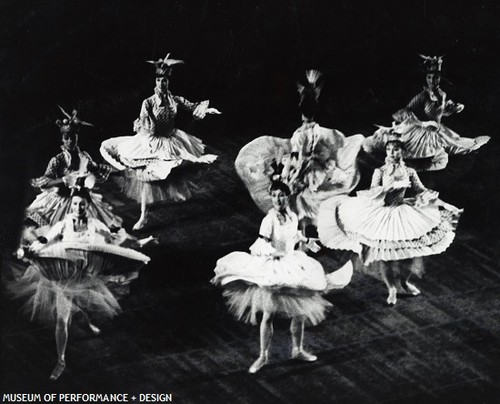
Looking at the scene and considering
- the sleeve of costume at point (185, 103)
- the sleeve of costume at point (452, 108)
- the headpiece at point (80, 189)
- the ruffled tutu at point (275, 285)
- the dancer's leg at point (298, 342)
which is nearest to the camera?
the ruffled tutu at point (275, 285)

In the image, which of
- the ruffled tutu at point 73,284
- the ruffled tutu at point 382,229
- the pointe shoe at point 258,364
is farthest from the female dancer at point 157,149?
the pointe shoe at point 258,364

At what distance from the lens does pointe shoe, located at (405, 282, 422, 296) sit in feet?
25.1

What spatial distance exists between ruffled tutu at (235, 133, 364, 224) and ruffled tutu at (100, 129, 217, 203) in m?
0.25

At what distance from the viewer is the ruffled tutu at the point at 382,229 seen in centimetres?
757

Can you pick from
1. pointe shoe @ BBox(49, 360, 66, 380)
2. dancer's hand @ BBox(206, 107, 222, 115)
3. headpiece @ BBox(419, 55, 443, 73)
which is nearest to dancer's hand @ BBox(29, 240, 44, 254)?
pointe shoe @ BBox(49, 360, 66, 380)

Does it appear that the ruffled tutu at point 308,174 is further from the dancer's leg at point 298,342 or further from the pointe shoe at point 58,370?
the pointe shoe at point 58,370

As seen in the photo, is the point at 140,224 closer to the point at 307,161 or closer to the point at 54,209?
the point at 54,209

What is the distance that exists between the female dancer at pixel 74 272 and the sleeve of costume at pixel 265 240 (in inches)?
28.3

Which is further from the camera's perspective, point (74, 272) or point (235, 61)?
point (235, 61)

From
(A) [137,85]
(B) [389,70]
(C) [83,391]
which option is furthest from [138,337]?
(B) [389,70]

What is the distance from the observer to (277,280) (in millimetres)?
7379

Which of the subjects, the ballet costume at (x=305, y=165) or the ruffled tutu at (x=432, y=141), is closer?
the ballet costume at (x=305, y=165)

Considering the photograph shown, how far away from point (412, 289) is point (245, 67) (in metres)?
1.81

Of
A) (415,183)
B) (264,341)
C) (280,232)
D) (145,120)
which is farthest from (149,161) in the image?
(415,183)
